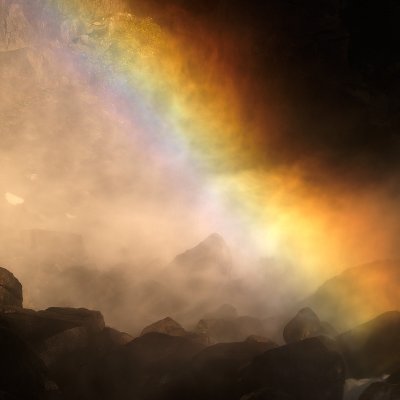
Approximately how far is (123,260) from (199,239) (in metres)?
8.73

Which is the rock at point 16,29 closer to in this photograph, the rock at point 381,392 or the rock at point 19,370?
the rock at point 19,370

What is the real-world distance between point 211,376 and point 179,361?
155 cm

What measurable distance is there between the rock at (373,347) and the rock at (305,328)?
894 mm

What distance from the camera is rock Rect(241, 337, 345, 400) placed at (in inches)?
480

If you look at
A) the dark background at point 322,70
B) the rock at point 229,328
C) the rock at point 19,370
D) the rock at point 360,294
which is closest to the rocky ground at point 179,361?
the rock at point 19,370

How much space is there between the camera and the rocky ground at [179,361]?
1174 centimetres

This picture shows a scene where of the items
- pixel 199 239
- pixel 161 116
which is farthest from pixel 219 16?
pixel 199 239

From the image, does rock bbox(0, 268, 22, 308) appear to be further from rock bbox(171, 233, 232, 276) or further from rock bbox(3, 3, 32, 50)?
rock bbox(3, 3, 32, 50)

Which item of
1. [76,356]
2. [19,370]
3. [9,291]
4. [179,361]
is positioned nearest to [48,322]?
[76,356]

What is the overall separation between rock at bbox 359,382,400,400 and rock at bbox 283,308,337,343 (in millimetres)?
3988

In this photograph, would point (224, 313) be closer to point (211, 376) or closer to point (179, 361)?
point (179, 361)

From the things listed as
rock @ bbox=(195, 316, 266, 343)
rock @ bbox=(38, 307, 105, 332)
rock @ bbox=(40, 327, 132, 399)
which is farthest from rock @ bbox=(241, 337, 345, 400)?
rock @ bbox=(38, 307, 105, 332)

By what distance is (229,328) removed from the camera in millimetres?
19047

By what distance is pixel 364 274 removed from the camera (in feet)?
66.9
